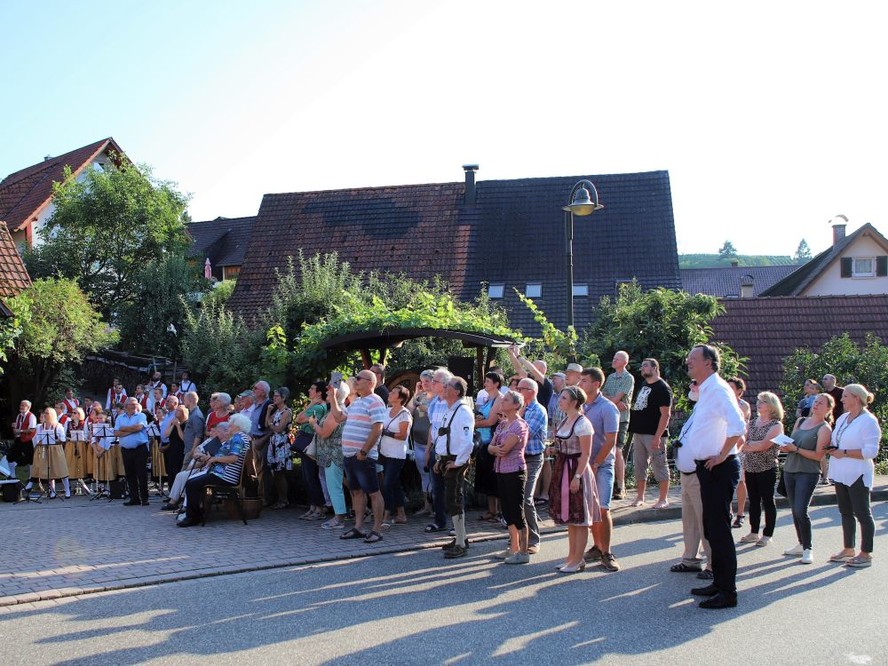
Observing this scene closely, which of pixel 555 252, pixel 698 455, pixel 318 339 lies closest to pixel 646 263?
pixel 555 252

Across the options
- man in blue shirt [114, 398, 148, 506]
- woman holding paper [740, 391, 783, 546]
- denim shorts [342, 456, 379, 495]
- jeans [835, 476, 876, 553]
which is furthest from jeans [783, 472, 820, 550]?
man in blue shirt [114, 398, 148, 506]

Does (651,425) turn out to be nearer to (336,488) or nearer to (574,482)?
(574,482)

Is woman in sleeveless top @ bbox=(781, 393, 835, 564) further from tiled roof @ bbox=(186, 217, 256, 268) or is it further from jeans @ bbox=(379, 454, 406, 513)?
tiled roof @ bbox=(186, 217, 256, 268)

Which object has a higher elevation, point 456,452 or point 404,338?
point 404,338

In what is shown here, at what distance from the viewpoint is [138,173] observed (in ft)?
115

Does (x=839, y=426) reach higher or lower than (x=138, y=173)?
lower

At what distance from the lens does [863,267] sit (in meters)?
38.3

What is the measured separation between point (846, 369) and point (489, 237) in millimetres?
13746

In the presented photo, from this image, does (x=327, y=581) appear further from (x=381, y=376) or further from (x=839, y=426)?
(x=839, y=426)

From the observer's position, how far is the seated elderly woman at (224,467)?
35.7 ft

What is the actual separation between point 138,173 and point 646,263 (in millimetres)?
20921

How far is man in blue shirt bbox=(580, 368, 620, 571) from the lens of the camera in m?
8.22

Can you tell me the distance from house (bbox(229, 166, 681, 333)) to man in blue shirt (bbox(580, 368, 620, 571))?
654 inches

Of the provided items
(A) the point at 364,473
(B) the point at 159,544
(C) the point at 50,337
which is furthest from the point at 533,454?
(C) the point at 50,337
